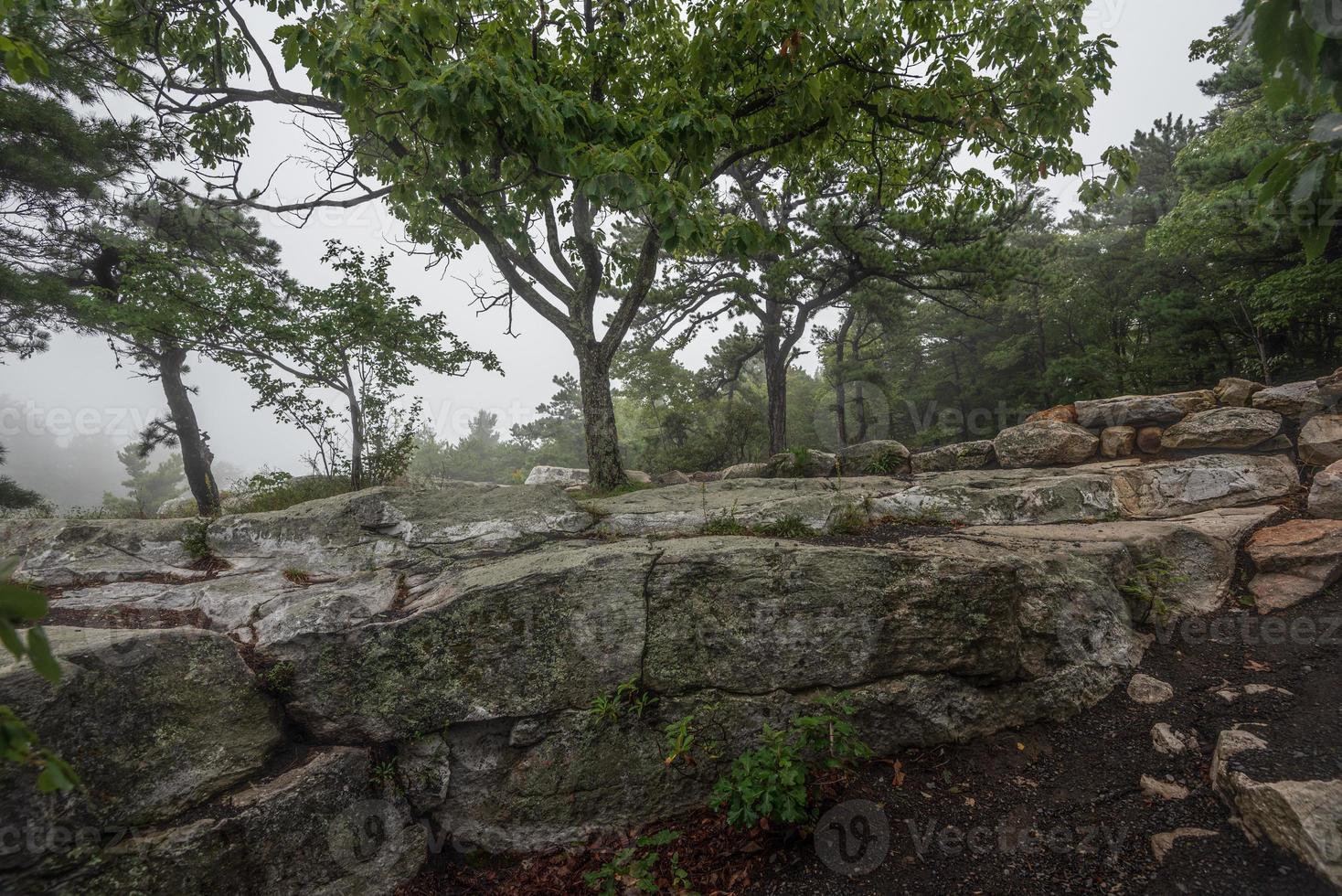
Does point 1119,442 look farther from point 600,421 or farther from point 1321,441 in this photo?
point 600,421

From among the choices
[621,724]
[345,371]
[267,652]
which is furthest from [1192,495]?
[345,371]

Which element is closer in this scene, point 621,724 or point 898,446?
point 621,724

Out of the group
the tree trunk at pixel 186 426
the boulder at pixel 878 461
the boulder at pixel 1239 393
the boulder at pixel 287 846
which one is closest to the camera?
the boulder at pixel 287 846

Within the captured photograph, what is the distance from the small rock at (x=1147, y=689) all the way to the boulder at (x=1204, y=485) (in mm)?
2327

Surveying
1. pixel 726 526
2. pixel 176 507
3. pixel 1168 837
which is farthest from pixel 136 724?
pixel 176 507

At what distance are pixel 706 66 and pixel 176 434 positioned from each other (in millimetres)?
16352

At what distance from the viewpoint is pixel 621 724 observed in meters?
3.42

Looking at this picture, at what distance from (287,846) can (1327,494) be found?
7.99 m

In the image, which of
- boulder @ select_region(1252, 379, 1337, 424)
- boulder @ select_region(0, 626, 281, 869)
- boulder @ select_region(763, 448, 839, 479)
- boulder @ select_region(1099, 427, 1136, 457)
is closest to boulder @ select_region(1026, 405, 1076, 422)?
boulder @ select_region(1099, 427, 1136, 457)

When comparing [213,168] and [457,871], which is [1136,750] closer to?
[457,871]

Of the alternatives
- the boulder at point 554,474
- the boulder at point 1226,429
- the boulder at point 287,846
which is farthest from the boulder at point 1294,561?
the boulder at point 554,474

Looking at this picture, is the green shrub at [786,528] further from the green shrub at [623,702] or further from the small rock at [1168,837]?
the small rock at [1168,837]

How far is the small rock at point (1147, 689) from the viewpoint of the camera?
3316 millimetres

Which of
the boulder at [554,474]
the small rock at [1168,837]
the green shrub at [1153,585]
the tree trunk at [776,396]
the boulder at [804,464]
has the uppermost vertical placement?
the tree trunk at [776,396]
